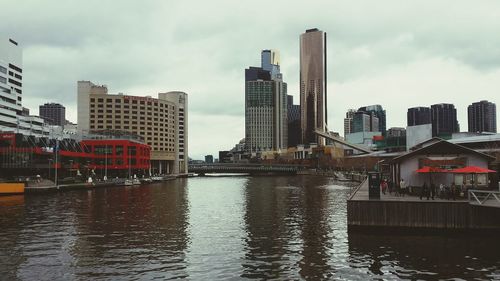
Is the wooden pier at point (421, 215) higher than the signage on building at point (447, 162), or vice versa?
the signage on building at point (447, 162)

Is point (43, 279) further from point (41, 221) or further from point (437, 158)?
point (437, 158)

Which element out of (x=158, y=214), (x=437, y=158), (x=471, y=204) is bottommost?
(x=158, y=214)

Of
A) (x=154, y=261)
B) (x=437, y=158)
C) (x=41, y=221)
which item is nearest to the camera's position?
(x=154, y=261)

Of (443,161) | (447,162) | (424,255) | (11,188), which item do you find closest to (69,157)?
(11,188)

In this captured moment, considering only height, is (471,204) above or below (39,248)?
above

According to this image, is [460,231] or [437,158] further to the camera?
[437,158]

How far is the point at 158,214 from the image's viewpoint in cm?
5566

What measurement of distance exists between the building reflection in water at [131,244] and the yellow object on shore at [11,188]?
132 ft

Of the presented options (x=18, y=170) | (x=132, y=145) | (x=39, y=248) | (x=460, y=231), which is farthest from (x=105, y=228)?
(x=132, y=145)

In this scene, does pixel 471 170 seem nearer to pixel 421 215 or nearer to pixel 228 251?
pixel 421 215

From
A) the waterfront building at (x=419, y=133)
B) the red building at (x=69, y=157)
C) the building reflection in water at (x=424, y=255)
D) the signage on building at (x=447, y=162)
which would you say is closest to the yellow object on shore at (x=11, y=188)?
the red building at (x=69, y=157)

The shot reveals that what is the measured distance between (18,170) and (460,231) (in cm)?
12082

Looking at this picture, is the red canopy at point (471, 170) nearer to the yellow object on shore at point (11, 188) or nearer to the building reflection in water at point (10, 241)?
the building reflection in water at point (10, 241)

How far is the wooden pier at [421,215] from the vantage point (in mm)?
34844
